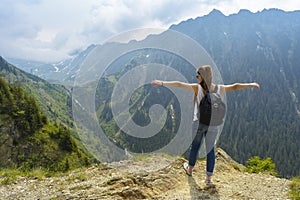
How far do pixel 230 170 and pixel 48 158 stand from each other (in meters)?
29.1

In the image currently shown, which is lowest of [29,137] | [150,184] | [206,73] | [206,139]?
[29,137]

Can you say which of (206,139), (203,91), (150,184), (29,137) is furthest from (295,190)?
(29,137)

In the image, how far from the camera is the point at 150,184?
6.58 m

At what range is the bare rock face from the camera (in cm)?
604

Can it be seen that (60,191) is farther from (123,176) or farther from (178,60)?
(178,60)

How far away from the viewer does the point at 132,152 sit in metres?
7.41

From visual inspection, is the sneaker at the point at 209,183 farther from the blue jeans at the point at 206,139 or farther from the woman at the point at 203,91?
the blue jeans at the point at 206,139

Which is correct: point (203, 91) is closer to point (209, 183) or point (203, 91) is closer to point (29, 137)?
point (209, 183)

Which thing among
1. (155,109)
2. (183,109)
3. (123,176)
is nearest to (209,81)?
(183,109)

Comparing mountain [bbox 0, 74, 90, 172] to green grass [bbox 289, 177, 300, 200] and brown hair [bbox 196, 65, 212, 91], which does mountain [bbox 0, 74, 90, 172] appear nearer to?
green grass [bbox 289, 177, 300, 200]

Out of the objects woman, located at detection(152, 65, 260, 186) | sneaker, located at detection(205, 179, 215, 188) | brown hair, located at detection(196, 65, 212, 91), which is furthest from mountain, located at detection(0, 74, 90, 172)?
brown hair, located at detection(196, 65, 212, 91)

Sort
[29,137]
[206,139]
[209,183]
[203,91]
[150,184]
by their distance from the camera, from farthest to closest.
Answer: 1. [29,137]
2. [150,184]
3. [209,183]
4. [206,139]
5. [203,91]

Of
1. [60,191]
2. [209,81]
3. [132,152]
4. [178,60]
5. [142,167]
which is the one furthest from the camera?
[142,167]

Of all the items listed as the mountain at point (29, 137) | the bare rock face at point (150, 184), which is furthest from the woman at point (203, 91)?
the mountain at point (29, 137)
